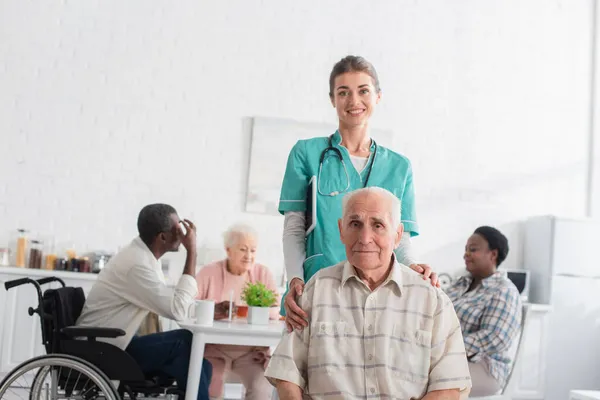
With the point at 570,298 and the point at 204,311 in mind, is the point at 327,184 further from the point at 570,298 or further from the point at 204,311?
the point at 570,298

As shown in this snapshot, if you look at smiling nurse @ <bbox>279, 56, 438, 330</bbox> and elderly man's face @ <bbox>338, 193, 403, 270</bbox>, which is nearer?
elderly man's face @ <bbox>338, 193, 403, 270</bbox>

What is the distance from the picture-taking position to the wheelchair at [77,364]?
2939mm

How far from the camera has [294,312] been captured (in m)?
1.86

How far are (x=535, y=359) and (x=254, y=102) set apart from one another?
2.85 metres

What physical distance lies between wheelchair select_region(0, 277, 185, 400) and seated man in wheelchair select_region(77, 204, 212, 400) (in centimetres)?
11

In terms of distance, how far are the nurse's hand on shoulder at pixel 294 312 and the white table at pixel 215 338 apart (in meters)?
1.24

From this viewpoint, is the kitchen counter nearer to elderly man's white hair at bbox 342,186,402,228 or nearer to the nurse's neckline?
the nurse's neckline

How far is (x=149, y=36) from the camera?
6023mm

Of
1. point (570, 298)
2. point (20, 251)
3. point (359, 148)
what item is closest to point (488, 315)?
point (359, 148)

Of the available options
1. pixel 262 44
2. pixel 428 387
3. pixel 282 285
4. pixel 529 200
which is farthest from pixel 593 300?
pixel 428 387

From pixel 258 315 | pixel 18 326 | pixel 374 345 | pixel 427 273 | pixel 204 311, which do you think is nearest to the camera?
pixel 374 345

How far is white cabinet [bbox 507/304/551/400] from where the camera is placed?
5.88 m

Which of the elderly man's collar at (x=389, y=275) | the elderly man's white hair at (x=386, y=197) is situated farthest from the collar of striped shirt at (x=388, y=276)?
the elderly man's white hair at (x=386, y=197)

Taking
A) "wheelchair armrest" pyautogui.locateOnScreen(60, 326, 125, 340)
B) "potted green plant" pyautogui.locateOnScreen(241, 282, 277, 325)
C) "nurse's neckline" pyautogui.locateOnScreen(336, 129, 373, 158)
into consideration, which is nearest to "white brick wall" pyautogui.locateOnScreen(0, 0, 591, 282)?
"potted green plant" pyautogui.locateOnScreen(241, 282, 277, 325)
